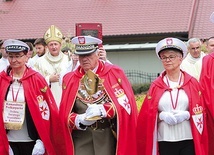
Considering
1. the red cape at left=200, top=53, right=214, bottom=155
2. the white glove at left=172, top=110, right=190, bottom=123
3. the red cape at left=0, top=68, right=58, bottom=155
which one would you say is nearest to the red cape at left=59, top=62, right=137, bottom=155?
the red cape at left=0, top=68, right=58, bottom=155

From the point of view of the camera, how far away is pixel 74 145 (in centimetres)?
662

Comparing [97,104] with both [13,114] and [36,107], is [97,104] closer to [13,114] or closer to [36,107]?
[36,107]

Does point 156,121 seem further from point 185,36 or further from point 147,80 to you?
point 185,36

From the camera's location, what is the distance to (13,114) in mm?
6523

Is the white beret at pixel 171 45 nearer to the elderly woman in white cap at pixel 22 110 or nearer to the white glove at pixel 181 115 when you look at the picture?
the white glove at pixel 181 115

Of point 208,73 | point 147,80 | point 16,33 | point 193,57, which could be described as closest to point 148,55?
point 147,80

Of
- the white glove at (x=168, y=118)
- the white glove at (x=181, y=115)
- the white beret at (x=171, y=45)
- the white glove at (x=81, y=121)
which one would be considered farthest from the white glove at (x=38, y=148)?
the white beret at (x=171, y=45)

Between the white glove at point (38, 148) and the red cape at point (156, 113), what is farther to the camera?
the white glove at point (38, 148)

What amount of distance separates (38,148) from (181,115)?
170 centimetres

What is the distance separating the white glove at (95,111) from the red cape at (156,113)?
1.94 ft

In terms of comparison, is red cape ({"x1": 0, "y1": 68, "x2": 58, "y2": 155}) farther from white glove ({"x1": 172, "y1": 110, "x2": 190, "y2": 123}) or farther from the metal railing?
the metal railing

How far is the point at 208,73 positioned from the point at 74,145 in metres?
1.84

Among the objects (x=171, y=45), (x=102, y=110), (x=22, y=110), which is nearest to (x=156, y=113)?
(x=102, y=110)

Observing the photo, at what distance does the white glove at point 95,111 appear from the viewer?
6.19 m
